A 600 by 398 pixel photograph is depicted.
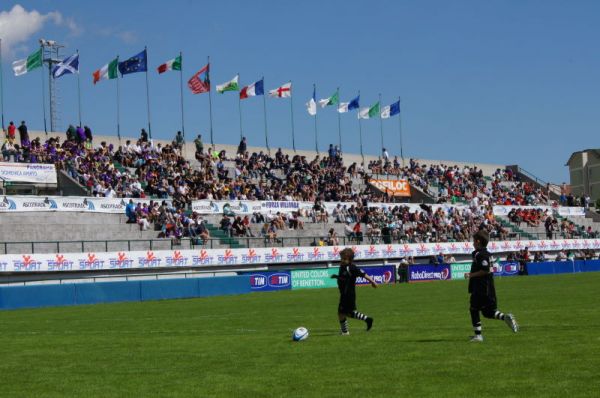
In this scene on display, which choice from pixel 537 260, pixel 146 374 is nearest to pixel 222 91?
pixel 537 260

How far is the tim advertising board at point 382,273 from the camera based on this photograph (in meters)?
54.7

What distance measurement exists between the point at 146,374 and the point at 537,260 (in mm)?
58683

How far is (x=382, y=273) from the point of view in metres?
55.9

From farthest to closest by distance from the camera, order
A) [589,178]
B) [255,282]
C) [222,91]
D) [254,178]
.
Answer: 1. [589,178]
2. [222,91]
3. [254,178]
4. [255,282]

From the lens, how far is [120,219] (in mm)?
48719

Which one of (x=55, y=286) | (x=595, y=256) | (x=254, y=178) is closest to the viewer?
(x=55, y=286)

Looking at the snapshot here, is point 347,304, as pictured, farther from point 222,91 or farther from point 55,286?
point 222,91

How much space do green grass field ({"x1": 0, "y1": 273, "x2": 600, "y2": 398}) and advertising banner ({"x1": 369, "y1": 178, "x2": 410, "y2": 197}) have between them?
147ft

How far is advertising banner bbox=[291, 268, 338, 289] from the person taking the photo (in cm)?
5144

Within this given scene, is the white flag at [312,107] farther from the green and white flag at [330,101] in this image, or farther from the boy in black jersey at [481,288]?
the boy in black jersey at [481,288]

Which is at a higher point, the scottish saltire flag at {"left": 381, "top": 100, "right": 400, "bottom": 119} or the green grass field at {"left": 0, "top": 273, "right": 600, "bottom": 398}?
the scottish saltire flag at {"left": 381, "top": 100, "right": 400, "bottom": 119}

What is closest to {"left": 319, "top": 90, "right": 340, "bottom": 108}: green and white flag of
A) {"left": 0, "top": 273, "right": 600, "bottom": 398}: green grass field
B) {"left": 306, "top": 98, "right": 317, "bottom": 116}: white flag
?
{"left": 306, "top": 98, "right": 317, "bottom": 116}: white flag

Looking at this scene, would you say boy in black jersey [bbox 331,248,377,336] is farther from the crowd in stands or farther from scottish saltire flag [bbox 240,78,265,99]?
scottish saltire flag [bbox 240,78,265,99]

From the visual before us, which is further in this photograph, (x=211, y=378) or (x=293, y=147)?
(x=293, y=147)
